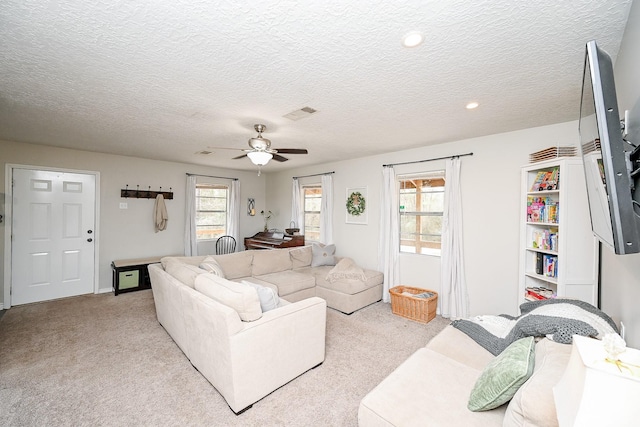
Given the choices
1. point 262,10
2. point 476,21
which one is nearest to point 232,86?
point 262,10

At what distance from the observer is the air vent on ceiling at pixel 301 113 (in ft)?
8.66

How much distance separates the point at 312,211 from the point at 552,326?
15.4 ft

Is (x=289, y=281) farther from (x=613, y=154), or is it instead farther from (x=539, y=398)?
(x=613, y=154)

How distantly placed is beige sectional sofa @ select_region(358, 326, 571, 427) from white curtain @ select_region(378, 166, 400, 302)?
242cm

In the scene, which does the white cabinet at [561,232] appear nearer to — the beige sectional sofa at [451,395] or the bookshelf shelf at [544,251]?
the bookshelf shelf at [544,251]

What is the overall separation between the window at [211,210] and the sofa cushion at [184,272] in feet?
9.74

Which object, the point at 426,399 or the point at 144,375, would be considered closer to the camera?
the point at 426,399

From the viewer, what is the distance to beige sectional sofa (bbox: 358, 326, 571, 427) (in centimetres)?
A: 105

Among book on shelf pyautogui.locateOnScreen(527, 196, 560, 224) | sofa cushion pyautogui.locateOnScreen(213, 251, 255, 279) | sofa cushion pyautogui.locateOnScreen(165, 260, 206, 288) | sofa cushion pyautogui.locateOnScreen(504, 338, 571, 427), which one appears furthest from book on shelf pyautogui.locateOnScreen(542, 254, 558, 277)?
sofa cushion pyautogui.locateOnScreen(213, 251, 255, 279)

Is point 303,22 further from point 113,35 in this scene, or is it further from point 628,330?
point 628,330

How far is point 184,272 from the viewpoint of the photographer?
9.12 feet

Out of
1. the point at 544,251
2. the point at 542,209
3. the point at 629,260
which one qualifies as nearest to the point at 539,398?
the point at 629,260

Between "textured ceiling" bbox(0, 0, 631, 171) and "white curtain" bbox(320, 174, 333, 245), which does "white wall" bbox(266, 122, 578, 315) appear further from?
"white curtain" bbox(320, 174, 333, 245)

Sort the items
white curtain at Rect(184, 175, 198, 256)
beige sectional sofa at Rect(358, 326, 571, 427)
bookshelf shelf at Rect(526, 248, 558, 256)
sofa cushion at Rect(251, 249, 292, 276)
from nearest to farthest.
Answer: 1. beige sectional sofa at Rect(358, 326, 571, 427)
2. bookshelf shelf at Rect(526, 248, 558, 256)
3. sofa cushion at Rect(251, 249, 292, 276)
4. white curtain at Rect(184, 175, 198, 256)
